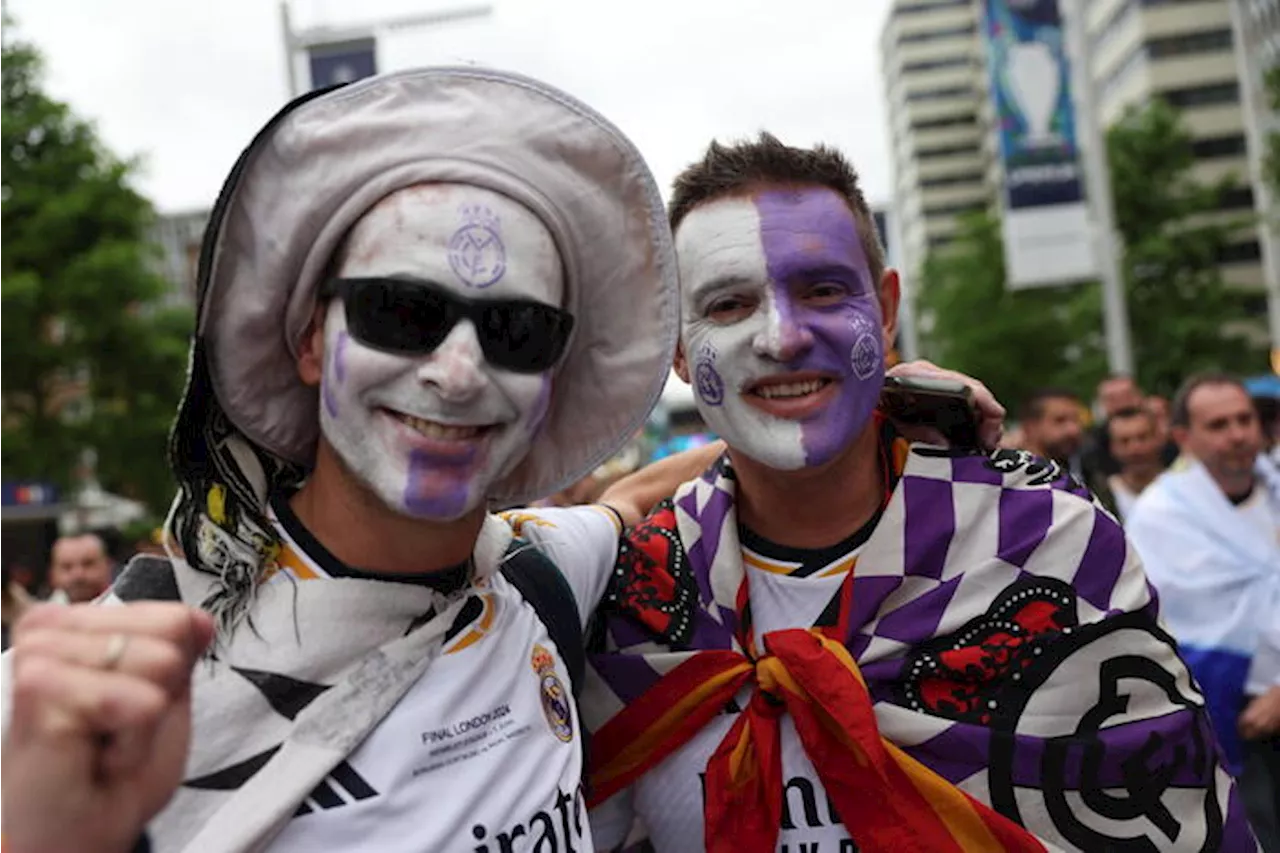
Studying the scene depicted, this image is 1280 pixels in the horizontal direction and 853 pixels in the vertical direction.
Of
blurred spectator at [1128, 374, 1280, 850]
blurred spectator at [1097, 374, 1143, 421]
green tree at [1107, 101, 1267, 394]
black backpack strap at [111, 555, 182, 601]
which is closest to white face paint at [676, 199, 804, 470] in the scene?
black backpack strap at [111, 555, 182, 601]

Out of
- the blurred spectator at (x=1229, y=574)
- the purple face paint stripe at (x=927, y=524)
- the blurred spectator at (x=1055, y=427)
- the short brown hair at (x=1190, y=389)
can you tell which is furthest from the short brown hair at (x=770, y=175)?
the blurred spectator at (x=1055, y=427)

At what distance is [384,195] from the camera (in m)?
1.91

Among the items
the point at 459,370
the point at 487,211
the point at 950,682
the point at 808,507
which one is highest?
the point at 487,211

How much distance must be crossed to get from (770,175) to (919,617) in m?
0.88

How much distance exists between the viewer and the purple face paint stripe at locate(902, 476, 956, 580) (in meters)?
2.43

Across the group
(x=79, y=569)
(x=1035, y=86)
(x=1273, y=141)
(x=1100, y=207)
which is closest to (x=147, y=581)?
(x=79, y=569)

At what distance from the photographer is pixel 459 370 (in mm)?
1851

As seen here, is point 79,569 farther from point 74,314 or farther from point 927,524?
point 74,314

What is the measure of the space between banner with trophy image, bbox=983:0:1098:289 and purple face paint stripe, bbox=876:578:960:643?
1205 cm

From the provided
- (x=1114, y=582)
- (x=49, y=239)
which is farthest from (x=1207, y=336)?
(x=1114, y=582)

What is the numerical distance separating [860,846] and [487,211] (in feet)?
4.07

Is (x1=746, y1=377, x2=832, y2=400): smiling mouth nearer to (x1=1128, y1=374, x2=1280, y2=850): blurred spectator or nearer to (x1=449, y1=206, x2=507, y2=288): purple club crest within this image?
(x1=449, y1=206, x2=507, y2=288): purple club crest

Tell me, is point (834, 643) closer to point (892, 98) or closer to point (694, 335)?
point (694, 335)

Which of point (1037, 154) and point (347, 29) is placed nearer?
point (347, 29)
